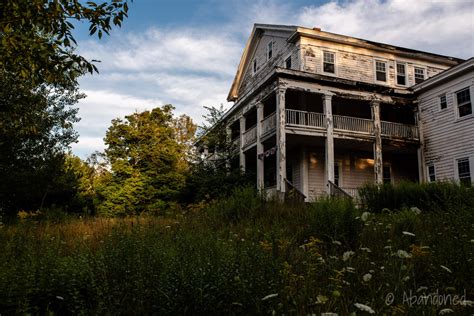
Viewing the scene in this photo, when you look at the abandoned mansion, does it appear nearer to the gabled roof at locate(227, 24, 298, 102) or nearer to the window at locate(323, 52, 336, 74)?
the window at locate(323, 52, 336, 74)

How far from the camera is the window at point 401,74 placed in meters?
21.2

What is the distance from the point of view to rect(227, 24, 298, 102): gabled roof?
21269 mm

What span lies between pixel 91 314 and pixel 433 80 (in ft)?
63.6

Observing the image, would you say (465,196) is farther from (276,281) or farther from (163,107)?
(163,107)

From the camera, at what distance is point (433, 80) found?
61.0 feet

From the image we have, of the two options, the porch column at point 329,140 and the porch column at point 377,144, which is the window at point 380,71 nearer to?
the porch column at point 377,144

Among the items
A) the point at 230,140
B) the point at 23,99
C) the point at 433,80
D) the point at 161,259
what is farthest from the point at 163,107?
the point at 161,259

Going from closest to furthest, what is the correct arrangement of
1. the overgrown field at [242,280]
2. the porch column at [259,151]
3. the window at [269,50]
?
the overgrown field at [242,280] → the porch column at [259,151] → the window at [269,50]

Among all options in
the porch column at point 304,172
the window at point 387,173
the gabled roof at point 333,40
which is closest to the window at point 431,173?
Result: the window at point 387,173

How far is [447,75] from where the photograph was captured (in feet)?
58.5

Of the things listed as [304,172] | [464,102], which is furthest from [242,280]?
[464,102]

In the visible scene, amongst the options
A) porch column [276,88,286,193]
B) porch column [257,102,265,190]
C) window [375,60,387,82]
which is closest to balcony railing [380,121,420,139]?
window [375,60,387,82]

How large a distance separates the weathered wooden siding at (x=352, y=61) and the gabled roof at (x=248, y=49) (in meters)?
1.52

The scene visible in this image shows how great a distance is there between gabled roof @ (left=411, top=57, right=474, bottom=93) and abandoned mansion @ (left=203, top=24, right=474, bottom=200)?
0.15 ft
